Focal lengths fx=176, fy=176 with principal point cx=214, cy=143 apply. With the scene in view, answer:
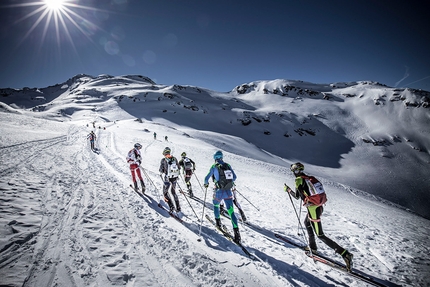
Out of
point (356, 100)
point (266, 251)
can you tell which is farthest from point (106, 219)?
point (356, 100)

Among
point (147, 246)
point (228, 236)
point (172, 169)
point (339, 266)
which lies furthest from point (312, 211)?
point (172, 169)

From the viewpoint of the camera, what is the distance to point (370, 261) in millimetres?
5207

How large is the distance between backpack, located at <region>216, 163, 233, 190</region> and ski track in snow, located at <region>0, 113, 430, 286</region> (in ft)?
5.45

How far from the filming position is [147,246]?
4.77 m

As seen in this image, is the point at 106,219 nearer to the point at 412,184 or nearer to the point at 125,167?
the point at 125,167

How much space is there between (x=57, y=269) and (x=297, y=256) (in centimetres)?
593

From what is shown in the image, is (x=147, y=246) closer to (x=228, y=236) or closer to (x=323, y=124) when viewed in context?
(x=228, y=236)

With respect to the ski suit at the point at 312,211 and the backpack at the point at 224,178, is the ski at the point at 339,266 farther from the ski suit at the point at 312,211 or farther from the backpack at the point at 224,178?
the backpack at the point at 224,178

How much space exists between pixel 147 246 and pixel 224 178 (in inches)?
116

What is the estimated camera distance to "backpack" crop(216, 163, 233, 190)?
5.97 meters

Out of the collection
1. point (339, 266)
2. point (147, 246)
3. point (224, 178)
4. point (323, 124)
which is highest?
point (323, 124)

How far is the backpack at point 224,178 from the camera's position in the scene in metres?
5.97

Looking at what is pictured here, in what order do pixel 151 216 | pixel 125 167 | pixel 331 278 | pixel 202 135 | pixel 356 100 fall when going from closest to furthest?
1. pixel 331 278
2. pixel 151 216
3. pixel 125 167
4. pixel 202 135
5. pixel 356 100

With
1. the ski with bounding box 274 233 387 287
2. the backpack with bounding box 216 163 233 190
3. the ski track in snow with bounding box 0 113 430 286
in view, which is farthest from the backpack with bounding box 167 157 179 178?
the ski with bounding box 274 233 387 287
